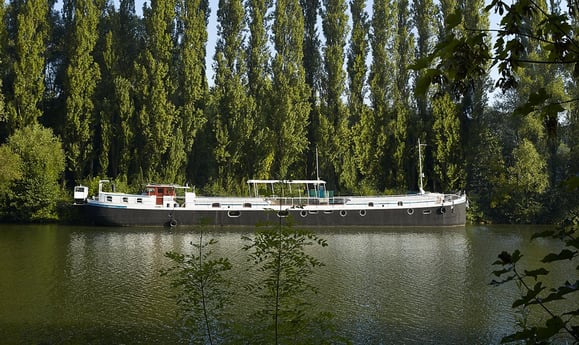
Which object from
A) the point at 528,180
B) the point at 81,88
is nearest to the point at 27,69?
the point at 81,88

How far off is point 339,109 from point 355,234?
13.0 m

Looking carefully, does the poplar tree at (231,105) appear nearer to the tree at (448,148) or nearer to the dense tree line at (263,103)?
the dense tree line at (263,103)

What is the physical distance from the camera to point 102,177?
36.2 m

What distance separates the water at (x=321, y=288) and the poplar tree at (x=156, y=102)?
10.6m

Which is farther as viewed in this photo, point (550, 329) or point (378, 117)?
point (378, 117)

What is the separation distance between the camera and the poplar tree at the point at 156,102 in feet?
117

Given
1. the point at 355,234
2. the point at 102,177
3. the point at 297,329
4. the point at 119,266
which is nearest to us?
the point at 297,329

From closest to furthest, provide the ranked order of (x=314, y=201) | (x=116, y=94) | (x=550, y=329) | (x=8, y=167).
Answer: (x=550, y=329), (x=8, y=167), (x=314, y=201), (x=116, y=94)

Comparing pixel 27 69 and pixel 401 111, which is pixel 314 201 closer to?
pixel 401 111

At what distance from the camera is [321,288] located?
49.7 feet

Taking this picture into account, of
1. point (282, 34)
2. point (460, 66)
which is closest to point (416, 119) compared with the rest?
point (282, 34)

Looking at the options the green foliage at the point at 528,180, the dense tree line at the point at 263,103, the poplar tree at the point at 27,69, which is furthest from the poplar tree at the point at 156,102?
the green foliage at the point at 528,180

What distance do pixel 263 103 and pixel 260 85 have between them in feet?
4.77

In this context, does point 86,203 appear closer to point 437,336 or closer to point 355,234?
point 355,234
